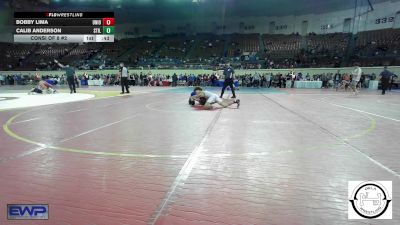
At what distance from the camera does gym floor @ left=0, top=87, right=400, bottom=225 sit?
2559 millimetres

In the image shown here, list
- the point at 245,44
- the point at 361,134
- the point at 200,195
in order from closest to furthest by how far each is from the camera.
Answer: the point at 200,195 → the point at 361,134 → the point at 245,44

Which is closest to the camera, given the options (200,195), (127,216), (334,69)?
(127,216)

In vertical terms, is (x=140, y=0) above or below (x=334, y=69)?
above

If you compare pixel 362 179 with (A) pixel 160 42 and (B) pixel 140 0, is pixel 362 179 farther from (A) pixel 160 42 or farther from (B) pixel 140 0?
(A) pixel 160 42

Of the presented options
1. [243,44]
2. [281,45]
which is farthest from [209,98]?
[243,44]

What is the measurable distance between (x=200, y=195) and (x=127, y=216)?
73 cm

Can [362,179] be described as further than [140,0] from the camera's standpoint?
No

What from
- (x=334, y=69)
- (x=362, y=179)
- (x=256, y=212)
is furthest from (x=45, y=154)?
(x=334, y=69)

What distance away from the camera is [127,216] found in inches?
97.8

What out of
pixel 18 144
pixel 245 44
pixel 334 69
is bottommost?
pixel 18 144

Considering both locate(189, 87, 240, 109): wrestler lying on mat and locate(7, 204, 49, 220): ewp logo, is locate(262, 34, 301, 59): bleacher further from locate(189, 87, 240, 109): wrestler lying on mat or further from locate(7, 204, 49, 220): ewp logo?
locate(7, 204, 49, 220): ewp logo
